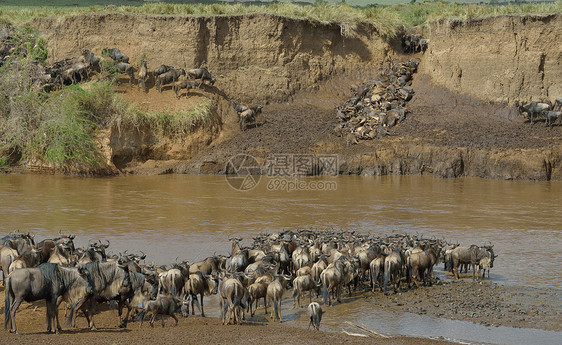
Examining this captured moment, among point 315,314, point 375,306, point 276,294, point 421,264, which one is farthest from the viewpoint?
point 421,264

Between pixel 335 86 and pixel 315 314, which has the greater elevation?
pixel 335 86

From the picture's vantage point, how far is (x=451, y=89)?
36.3 meters

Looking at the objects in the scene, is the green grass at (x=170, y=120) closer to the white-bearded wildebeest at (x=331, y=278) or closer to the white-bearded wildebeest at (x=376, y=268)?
the white-bearded wildebeest at (x=376, y=268)

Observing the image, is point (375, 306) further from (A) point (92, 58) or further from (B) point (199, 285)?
(A) point (92, 58)

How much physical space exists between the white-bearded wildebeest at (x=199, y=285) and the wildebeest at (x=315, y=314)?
208 cm

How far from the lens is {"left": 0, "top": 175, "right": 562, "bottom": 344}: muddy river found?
16186mm

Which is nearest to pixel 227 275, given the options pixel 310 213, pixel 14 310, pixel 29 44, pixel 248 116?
pixel 14 310

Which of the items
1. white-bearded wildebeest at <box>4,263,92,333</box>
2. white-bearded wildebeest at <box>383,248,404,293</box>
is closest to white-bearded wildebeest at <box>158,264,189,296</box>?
white-bearded wildebeest at <box>4,263,92,333</box>

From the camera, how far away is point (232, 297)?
11.5m

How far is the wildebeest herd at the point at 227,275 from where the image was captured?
10875 mm

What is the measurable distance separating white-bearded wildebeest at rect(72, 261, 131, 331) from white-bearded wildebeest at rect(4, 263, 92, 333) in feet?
0.97

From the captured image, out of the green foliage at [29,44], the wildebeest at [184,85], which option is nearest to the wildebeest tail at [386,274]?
the wildebeest at [184,85]

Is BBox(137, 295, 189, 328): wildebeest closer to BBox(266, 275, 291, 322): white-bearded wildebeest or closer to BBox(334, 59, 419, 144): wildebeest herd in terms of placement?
BBox(266, 275, 291, 322): white-bearded wildebeest

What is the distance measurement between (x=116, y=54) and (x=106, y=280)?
25.8 meters
